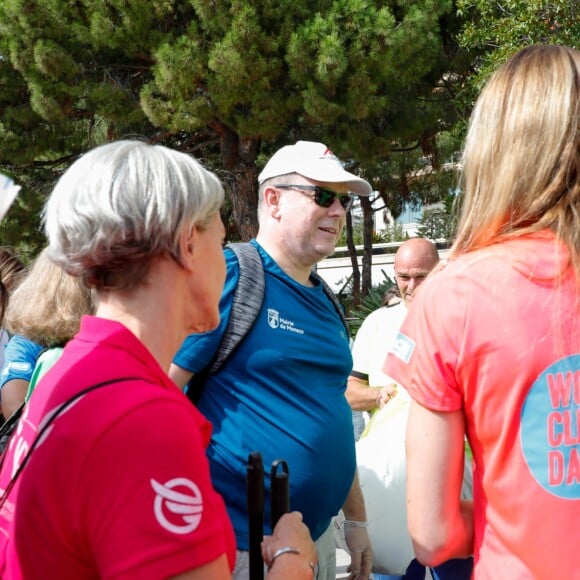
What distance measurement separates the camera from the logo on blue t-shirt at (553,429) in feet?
4.50

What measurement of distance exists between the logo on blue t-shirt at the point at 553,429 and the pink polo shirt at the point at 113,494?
A: 0.56 metres

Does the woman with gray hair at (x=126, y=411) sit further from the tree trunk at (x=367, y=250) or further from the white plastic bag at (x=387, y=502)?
the tree trunk at (x=367, y=250)

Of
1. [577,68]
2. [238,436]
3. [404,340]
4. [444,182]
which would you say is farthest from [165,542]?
[444,182]

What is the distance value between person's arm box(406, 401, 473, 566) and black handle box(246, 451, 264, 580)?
0.93 feet

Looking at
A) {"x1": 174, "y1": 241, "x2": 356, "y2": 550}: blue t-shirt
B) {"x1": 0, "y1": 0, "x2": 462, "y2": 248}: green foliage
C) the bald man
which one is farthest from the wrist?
{"x1": 0, "y1": 0, "x2": 462, "y2": 248}: green foliage

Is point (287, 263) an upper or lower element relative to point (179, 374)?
upper

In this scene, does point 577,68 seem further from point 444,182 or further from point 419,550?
point 444,182

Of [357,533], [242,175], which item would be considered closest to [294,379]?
[357,533]

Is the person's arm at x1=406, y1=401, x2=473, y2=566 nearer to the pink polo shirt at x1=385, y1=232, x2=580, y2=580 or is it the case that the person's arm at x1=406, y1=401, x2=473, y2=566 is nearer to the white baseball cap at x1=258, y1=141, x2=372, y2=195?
the pink polo shirt at x1=385, y1=232, x2=580, y2=580

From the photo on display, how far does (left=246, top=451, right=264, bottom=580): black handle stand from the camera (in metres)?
1.50

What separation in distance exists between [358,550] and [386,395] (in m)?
0.74

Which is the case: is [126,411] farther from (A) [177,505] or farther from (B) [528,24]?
(B) [528,24]

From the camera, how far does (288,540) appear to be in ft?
4.83

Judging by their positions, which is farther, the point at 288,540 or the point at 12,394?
the point at 12,394
